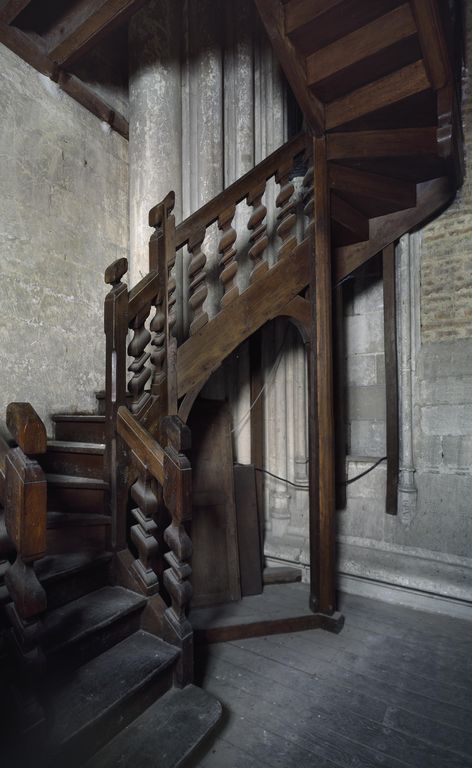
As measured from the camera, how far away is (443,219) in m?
3.20

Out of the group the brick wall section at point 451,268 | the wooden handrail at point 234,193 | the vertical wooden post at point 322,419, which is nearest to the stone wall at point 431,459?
the brick wall section at point 451,268

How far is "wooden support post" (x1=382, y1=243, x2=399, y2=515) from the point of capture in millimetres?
3219

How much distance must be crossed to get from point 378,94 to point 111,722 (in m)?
3.17

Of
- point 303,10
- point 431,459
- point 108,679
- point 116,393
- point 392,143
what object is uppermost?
point 303,10

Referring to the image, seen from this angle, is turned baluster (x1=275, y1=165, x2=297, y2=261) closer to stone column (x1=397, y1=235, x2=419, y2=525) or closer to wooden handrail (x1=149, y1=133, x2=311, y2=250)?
wooden handrail (x1=149, y1=133, x2=311, y2=250)

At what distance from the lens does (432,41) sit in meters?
2.11

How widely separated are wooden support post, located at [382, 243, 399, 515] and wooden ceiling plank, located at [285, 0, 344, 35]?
5.14 feet

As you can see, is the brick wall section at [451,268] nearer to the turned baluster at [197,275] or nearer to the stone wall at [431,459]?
the stone wall at [431,459]

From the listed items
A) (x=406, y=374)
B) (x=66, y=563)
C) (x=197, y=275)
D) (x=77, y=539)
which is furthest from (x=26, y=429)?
(x=406, y=374)

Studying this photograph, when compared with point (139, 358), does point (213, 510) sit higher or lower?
lower

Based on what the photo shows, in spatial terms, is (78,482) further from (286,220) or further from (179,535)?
(286,220)

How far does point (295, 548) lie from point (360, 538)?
497 mm

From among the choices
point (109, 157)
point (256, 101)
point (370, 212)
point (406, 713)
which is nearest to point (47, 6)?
point (109, 157)

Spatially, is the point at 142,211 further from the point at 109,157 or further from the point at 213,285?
the point at 213,285
